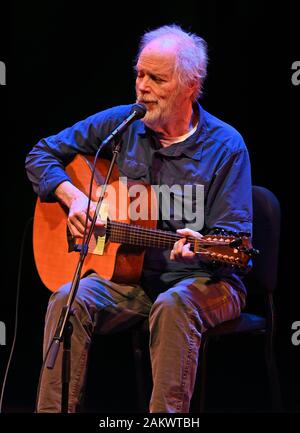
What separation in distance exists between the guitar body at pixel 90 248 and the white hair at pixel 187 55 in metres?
0.54

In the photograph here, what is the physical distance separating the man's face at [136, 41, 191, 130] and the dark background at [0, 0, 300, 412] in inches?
37.8

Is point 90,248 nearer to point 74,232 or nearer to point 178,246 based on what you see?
point 74,232

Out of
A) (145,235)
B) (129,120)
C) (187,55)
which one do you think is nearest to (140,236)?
(145,235)

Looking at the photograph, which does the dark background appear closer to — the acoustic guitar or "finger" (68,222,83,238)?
the acoustic guitar

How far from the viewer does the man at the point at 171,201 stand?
2.67 m

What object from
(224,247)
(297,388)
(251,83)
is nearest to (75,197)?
(224,247)

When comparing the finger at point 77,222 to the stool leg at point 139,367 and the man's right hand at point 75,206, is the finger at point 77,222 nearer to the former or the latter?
the man's right hand at point 75,206

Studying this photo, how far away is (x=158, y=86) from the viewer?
122 inches

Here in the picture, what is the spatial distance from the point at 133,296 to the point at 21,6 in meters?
2.14

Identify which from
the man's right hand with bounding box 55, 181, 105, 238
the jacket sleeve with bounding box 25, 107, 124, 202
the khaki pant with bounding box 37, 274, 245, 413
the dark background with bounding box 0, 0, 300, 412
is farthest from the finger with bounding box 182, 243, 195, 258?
the dark background with bounding box 0, 0, 300, 412

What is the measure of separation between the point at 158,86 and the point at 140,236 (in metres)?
0.72

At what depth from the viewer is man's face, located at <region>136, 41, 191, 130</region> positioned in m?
3.09

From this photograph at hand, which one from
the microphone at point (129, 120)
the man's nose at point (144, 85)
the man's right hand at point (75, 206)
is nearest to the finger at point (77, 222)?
the man's right hand at point (75, 206)

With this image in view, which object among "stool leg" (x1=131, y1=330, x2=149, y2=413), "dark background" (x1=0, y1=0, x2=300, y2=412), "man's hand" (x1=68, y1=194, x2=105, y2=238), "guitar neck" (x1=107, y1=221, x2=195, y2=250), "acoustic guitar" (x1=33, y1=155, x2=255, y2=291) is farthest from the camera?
"dark background" (x1=0, y1=0, x2=300, y2=412)
